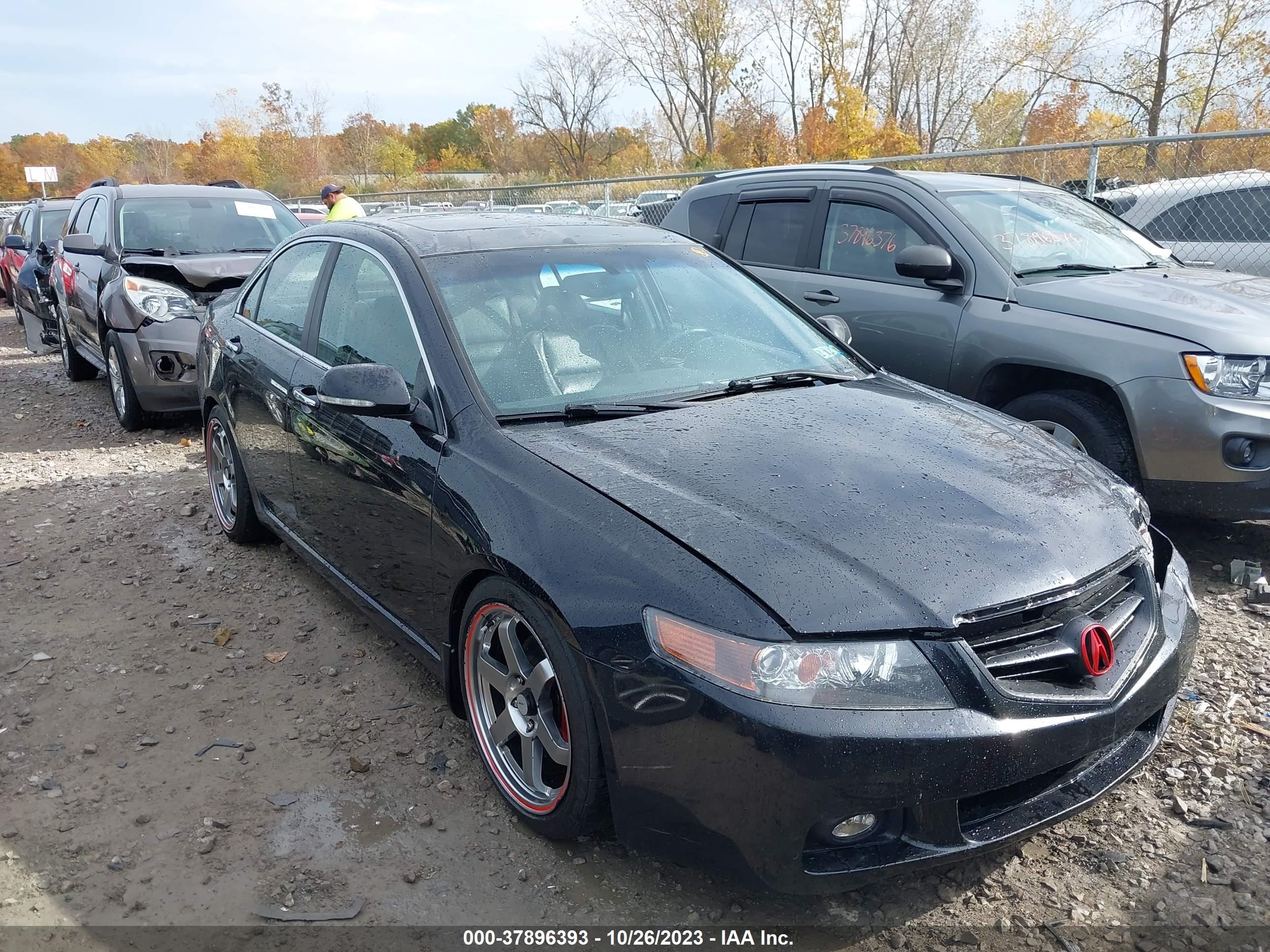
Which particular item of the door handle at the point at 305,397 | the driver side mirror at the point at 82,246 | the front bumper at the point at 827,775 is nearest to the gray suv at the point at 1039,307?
the front bumper at the point at 827,775

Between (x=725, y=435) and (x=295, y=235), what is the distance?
2763 mm

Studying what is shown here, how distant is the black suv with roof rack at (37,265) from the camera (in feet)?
36.3

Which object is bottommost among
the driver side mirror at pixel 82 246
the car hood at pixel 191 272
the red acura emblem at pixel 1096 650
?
the red acura emblem at pixel 1096 650

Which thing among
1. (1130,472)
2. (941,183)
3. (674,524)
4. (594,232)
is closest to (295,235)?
(594,232)

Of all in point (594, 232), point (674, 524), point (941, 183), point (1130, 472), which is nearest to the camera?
point (674, 524)

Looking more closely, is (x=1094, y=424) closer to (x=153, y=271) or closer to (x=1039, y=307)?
(x=1039, y=307)

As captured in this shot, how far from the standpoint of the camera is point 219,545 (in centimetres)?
523

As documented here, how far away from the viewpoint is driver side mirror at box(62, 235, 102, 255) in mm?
7961

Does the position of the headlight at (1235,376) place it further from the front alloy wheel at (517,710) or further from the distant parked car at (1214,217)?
the distant parked car at (1214,217)

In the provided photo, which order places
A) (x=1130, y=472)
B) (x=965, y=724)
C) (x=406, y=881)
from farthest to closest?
(x=1130, y=472)
(x=406, y=881)
(x=965, y=724)

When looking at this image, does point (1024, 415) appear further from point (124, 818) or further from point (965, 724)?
point (124, 818)

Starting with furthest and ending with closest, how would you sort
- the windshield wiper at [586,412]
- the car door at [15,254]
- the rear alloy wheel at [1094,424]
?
the car door at [15,254] < the rear alloy wheel at [1094,424] < the windshield wiper at [586,412]

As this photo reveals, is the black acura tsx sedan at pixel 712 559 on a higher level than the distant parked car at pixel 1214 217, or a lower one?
lower

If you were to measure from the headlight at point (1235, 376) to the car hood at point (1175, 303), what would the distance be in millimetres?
36
